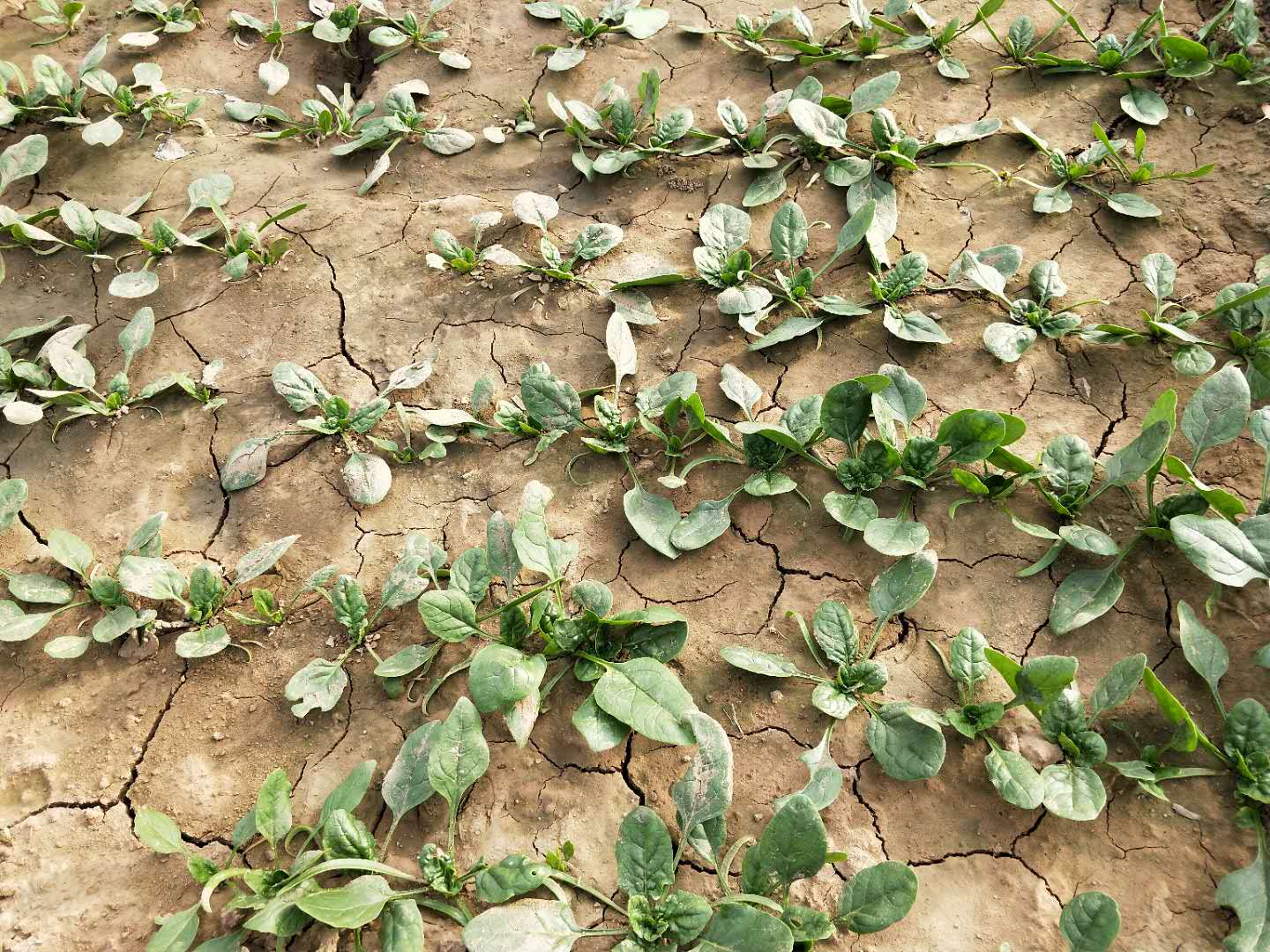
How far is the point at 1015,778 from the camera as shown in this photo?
1.90 m

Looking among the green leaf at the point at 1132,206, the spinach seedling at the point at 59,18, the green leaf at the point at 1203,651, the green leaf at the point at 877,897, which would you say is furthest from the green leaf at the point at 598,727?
the spinach seedling at the point at 59,18

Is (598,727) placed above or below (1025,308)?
below

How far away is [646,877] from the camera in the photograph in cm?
179

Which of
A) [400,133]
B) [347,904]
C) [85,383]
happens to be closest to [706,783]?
[347,904]

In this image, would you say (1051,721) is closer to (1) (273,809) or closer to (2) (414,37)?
(1) (273,809)

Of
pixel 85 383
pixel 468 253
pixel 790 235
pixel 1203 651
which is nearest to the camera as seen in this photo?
pixel 1203 651

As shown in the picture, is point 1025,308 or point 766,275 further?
point 766,275

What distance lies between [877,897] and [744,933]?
0.28 metres

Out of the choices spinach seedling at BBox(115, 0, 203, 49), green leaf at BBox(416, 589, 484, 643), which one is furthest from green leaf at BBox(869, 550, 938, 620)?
spinach seedling at BBox(115, 0, 203, 49)

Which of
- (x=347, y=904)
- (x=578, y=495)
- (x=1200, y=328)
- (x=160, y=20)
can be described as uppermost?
(x=160, y=20)

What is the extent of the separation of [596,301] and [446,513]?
93 centimetres

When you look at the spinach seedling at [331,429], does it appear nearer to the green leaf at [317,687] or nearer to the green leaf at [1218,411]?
the green leaf at [317,687]

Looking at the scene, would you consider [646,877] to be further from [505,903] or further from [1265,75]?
[1265,75]

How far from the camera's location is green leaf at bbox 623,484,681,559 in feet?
7.71
